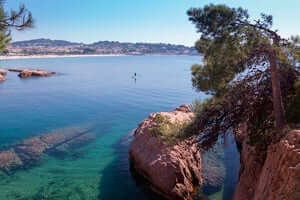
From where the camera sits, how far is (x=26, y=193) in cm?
1189

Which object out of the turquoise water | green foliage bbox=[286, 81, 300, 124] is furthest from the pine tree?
the turquoise water

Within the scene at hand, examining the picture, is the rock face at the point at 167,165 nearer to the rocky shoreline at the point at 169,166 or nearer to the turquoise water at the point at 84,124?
the rocky shoreline at the point at 169,166

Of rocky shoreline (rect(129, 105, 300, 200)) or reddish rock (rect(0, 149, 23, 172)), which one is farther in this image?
reddish rock (rect(0, 149, 23, 172))

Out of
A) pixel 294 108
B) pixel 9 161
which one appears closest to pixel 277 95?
pixel 294 108

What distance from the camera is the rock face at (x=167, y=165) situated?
1123cm

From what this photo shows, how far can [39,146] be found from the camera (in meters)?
18.0

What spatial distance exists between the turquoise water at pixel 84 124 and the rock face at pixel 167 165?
0.92m

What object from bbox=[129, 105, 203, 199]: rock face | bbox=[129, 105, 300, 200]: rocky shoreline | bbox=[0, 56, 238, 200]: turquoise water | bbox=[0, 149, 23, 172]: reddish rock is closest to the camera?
bbox=[129, 105, 300, 200]: rocky shoreline

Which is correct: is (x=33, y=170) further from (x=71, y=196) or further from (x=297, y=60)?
(x=297, y=60)

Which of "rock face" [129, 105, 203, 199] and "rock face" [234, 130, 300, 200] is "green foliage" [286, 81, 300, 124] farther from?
"rock face" [129, 105, 203, 199]

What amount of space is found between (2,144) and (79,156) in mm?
6177

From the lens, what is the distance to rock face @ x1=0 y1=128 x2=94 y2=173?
15098 millimetres

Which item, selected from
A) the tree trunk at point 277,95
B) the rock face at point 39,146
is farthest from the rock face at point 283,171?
the rock face at point 39,146

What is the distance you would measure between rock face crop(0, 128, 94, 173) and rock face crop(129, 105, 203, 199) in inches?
268
